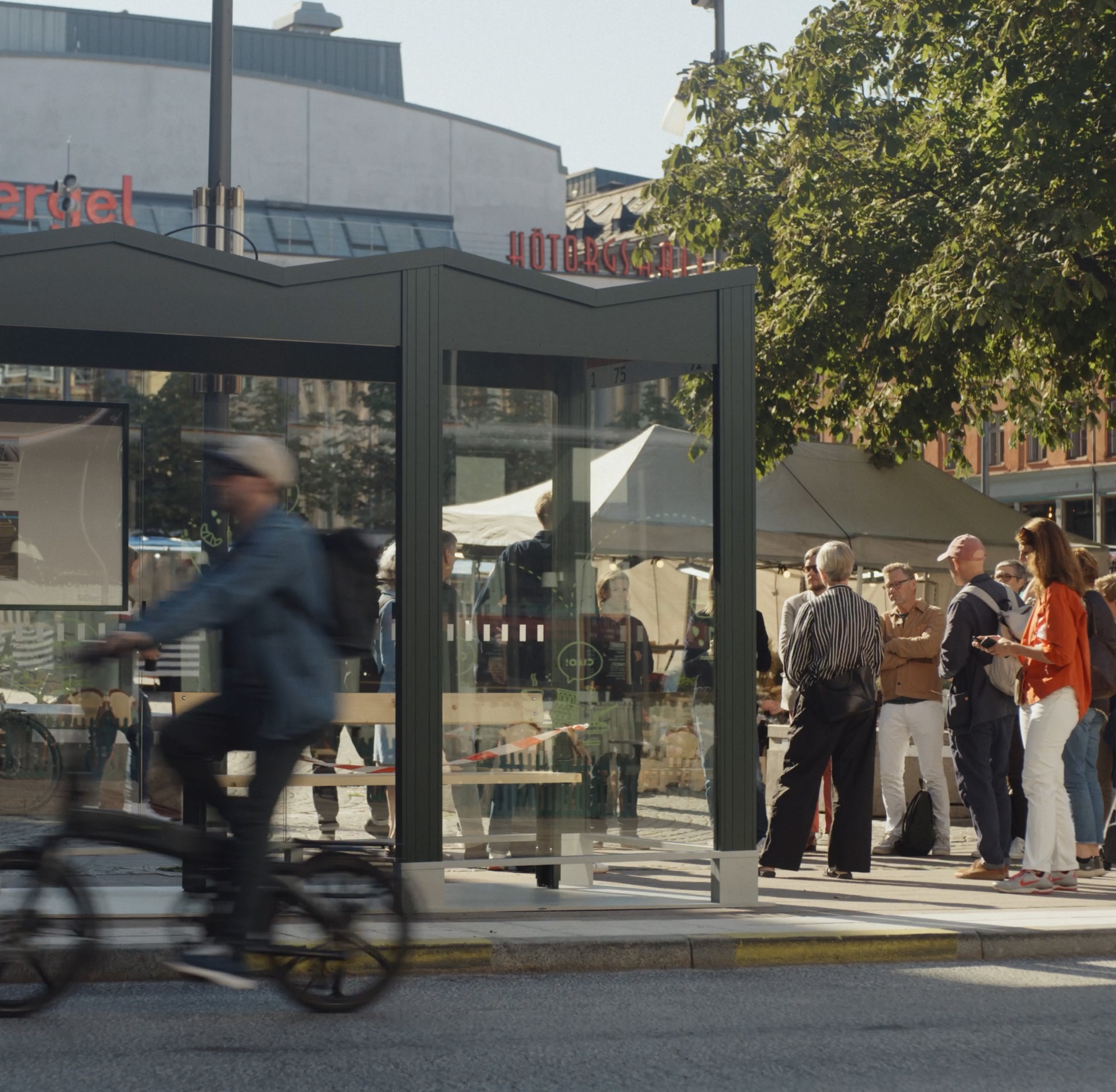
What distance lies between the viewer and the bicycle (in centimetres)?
590

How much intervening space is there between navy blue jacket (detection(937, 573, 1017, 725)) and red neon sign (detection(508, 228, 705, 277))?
154 ft

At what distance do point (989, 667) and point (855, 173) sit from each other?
36.2ft

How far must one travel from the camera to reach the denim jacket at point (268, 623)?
19.8 feet

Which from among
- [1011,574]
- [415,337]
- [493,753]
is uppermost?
[415,337]

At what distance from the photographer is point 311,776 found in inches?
346

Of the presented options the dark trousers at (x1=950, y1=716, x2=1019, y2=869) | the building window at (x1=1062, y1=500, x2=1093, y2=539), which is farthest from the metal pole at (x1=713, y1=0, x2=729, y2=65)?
the building window at (x1=1062, y1=500, x2=1093, y2=539)

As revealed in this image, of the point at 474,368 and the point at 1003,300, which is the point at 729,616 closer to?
the point at 474,368

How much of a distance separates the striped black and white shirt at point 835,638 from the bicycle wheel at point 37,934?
5.10 metres

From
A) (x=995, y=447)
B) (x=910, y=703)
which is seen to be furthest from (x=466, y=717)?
(x=995, y=447)

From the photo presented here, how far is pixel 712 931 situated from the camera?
7.75 m

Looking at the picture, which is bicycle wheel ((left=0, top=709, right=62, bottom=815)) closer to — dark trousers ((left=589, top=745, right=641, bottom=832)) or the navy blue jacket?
dark trousers ((left=589, top=745, right=641, bottom=832))

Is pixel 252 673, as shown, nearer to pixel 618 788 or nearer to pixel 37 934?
pixel 37 934

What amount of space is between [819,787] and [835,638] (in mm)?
848

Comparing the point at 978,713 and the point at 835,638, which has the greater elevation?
the point at 835,638
